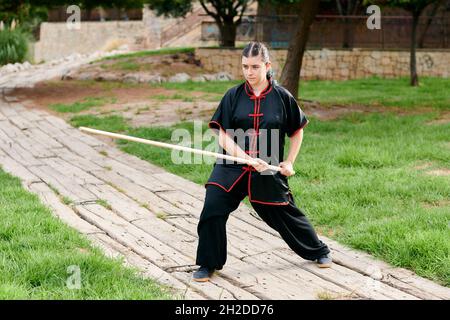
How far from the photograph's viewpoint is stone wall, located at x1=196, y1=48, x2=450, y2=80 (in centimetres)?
2198

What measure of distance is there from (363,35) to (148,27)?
468 inches

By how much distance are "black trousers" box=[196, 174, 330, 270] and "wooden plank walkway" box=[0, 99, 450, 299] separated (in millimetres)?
179

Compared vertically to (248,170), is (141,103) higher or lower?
lower

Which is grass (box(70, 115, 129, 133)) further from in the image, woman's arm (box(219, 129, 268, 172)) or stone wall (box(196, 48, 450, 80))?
stone wall (box(196, 48, 450, 80))

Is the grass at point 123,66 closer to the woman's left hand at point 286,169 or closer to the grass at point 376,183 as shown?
the grass at point 376,183

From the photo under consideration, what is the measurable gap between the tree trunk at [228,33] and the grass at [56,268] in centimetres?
1811

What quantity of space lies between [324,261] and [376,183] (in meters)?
2.46

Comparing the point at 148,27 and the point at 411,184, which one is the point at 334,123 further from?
the point at 148,27

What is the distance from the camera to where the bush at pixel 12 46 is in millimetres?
26484

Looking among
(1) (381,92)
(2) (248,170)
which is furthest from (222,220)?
(1) (381,92)

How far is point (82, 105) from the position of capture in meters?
15.5

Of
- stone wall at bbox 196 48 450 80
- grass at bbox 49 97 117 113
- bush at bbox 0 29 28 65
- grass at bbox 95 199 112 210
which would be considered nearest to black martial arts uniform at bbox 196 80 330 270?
grass at bbox 95 199 112 210

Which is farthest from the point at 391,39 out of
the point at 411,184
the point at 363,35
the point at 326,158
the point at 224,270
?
the point at 224,270

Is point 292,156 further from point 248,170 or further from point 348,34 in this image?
point 348,34
